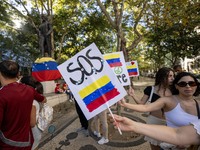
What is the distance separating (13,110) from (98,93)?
941 millimetres

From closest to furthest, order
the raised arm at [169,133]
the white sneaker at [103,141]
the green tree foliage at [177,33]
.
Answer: the raised arm at [169,133] → the white sneaker at [103,141] → the green tree foliage at [177,33]

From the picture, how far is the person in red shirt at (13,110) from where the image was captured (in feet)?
6.20

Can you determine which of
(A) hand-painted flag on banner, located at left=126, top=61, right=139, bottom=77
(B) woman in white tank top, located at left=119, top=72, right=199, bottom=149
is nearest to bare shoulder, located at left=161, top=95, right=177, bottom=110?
(B) woman in white tank top, located at left=119, top=72, right=199, bottom=149

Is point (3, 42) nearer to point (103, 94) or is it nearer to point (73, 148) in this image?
point (73, 148)

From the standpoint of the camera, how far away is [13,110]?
1934 mm

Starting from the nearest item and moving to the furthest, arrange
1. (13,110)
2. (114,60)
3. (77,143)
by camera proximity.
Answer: (13,110)
(114,60)
(77,143)

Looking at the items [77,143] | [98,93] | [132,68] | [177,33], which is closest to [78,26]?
[177,33]

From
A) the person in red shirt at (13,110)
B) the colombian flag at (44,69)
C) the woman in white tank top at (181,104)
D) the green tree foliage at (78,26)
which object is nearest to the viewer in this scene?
the person in red shirt at (13,110)

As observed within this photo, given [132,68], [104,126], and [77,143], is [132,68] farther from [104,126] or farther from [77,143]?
[77,143]

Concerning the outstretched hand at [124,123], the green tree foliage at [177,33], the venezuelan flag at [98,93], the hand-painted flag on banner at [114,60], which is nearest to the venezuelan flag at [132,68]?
the hand-painted flag on banner at [114,60]

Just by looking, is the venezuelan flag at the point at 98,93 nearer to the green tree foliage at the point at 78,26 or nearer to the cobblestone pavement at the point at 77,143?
the cobblestone pavement at the point at 77,143

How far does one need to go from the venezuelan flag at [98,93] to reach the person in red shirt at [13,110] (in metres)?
0.65

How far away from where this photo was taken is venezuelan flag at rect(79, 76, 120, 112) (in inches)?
84.1

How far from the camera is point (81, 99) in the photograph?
83.7 inches
